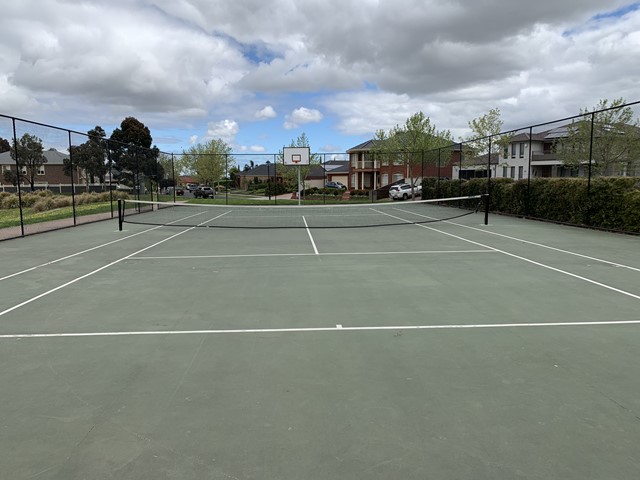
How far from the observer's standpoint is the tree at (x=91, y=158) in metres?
21.6

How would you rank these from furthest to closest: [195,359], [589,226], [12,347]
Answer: [589,226]
[12,347]
[195,359]

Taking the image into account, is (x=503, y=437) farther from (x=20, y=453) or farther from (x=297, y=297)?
(x=297, y=297)

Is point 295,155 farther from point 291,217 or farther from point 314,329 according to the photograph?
point 314,329

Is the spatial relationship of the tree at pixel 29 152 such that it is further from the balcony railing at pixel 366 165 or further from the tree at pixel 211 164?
the balcony railing at pixel 366 165

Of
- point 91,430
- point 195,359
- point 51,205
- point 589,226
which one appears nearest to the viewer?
point 91,430

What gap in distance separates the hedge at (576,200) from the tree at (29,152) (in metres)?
19.8

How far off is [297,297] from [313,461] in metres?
4.06

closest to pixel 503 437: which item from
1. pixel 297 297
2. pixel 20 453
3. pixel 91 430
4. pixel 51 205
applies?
pixel 91 430

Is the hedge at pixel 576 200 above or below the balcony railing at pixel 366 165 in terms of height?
below

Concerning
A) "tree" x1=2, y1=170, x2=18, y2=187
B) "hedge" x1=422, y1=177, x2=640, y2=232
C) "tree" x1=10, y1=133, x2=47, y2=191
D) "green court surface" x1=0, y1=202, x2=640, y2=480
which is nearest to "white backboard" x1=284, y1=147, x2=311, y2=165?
"hedge" x1=422, y1=177, x2=640, y2=232

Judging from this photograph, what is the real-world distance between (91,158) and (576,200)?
2198 cm

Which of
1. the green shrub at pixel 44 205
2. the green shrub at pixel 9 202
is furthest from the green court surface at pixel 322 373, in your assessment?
the green shrub at pixel 9 202

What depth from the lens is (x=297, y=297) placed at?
679 centimetres

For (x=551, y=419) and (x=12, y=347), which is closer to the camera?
(x=551, y=419)
